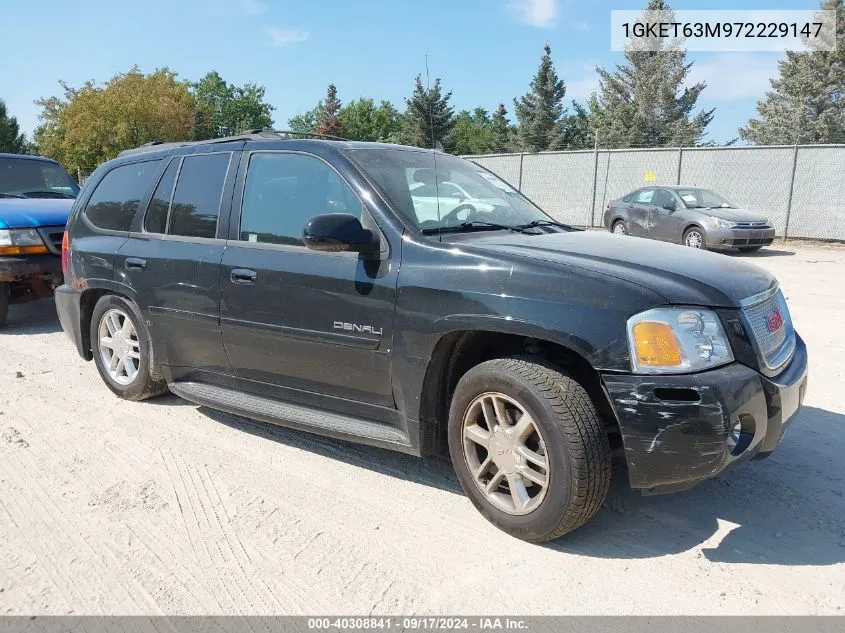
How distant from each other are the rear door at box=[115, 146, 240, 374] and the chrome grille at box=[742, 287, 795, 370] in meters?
2.84

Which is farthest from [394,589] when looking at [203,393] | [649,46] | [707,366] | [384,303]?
[649,46]

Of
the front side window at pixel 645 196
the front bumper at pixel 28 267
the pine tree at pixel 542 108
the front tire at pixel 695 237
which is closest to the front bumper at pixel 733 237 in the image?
the front tire at pixel 695 237

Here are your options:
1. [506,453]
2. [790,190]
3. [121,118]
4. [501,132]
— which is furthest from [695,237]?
[501,132]

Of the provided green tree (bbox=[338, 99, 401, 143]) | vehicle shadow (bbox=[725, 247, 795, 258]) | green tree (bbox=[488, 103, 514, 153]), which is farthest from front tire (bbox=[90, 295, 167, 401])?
green tree (bbox=[338, 99, 401, 143])

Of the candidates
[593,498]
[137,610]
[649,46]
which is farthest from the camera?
[649,46]

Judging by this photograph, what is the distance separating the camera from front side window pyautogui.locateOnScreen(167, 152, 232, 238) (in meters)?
4.10

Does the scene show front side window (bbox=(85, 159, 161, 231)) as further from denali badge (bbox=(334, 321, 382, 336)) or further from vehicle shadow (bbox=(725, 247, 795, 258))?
vehicle shadow (bbox=(725, 247, 795, 258))

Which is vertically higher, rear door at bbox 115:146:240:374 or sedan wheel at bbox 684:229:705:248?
rear door at bbox 115:146:240:374

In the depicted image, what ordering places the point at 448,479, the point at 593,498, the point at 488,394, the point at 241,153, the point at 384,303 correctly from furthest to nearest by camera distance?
the point at 241,153
the point at 448,479
the point at 384,303
the point at 488,394
the point at 593,498

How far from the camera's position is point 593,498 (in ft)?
9.02

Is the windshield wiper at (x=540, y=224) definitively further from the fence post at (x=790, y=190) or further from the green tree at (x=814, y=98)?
the green tree at (x=814, y=98)

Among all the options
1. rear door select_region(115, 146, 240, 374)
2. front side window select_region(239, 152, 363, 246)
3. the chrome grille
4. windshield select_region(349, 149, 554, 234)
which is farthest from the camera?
rear door select_region(115, 146, 240, 374)
